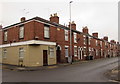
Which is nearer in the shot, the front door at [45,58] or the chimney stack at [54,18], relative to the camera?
the front door at [45,58]

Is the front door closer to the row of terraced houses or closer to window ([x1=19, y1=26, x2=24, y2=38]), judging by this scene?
the row of terraced houses

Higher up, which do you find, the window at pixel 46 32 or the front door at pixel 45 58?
the window at pixel 46 32

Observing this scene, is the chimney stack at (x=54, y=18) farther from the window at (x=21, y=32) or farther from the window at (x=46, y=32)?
the window at (x=21, y=32)

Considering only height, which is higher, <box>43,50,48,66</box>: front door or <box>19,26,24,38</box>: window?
<box>19,26,24,38</box>: window

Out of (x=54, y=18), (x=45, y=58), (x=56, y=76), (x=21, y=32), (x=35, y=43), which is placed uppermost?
(x=54, y=18)

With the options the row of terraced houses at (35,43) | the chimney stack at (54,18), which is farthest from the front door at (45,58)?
the chimney stack at (54,18)

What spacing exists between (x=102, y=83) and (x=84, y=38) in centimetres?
2319

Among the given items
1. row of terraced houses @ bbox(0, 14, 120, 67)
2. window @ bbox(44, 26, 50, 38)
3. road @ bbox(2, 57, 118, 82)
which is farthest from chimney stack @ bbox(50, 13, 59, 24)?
road @ bbox(2, 57, 118, 82)

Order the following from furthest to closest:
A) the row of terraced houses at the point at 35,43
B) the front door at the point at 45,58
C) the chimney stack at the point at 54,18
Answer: the chimney stack at the point at 54,18
the front door at the point at 45,58
the row of terraced houses at the point at 35,43

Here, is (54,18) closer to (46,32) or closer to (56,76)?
(46,32)

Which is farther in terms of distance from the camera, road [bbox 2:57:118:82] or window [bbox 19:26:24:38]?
window [bbox 19:26:24:38]

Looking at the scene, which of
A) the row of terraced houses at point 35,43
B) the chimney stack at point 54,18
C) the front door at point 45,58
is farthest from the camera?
the chimney stack at point 54,18

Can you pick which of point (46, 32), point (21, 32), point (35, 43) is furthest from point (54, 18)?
point (35, 43)

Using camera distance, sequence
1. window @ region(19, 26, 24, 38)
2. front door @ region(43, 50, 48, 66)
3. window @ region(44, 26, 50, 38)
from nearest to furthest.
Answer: front door @ region(43, 50, 48, 66) < window @ region(19, 26, 24, 38) < window @ region(44, 26, 50, 38)
